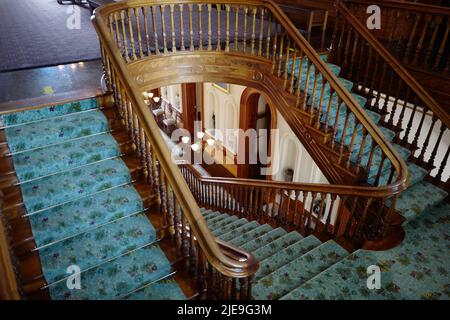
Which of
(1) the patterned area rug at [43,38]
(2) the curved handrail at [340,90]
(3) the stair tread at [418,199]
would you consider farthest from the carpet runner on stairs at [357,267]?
(1) the patterned area rug at [43,38]

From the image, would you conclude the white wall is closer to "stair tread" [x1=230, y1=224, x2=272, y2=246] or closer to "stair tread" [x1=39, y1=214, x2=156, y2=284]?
"stair tread" [x1=230, y1=224, x2=272, y2=246]

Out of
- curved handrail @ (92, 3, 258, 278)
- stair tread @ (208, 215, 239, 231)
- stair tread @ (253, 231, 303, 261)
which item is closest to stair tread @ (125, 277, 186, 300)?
curved handrail @ (92, 3, 258, 278)

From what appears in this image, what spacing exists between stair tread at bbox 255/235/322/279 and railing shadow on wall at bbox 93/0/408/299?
44cm

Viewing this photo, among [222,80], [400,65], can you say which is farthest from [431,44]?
[222,80]

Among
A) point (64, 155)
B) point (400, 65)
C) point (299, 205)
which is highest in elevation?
point (400, 65)

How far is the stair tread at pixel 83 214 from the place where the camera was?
8.96 ft

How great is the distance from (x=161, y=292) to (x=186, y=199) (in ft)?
2.88

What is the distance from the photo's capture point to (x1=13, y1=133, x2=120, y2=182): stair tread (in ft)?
9.87

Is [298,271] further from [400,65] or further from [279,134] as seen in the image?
[279,134]

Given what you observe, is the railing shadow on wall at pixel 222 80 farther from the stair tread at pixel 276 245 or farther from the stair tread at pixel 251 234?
the stair tread at pixel 251 234

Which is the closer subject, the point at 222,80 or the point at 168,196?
the point at 168,196

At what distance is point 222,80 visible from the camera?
5.07 m

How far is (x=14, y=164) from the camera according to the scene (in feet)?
9.90
